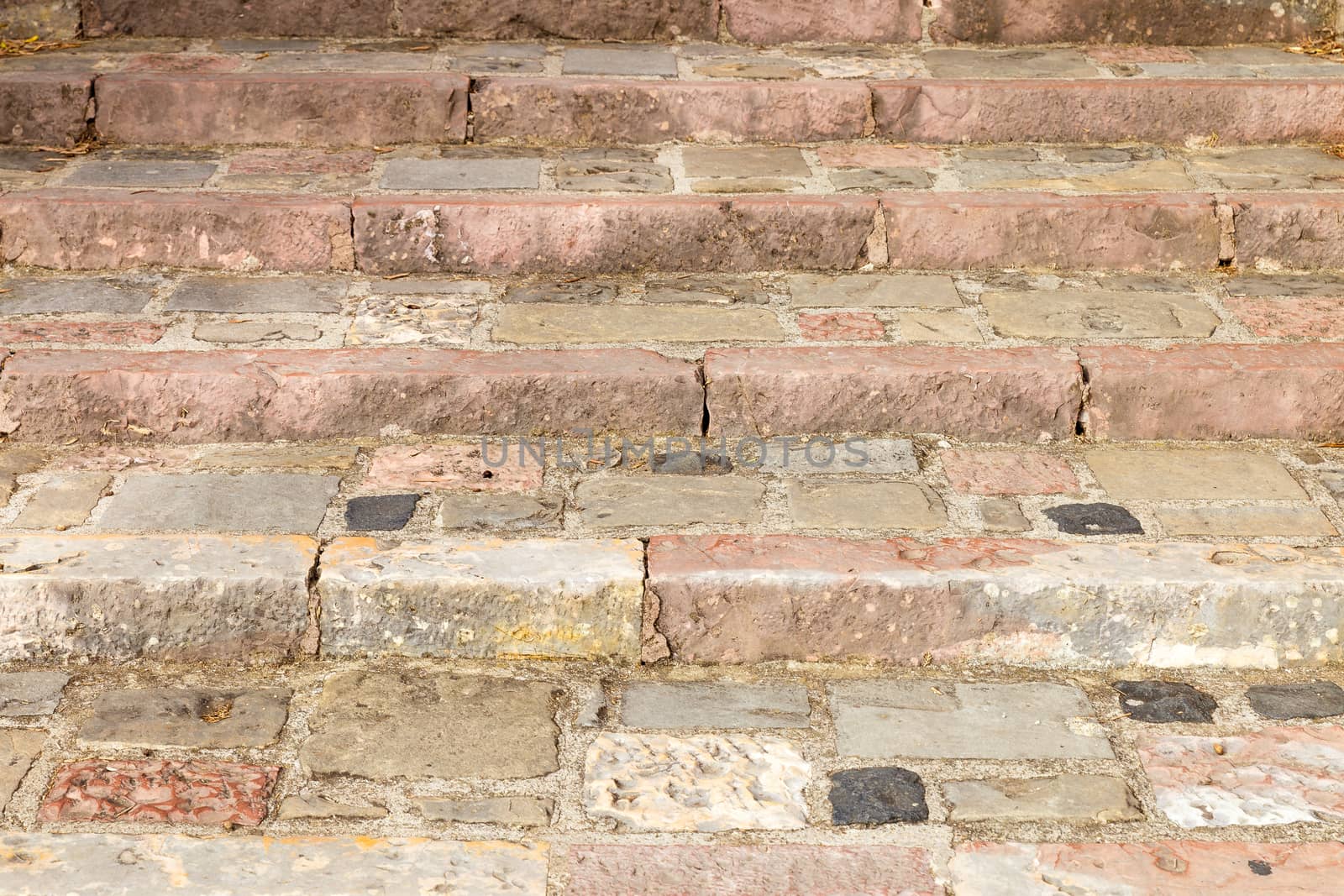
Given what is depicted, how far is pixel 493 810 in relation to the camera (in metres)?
2.25

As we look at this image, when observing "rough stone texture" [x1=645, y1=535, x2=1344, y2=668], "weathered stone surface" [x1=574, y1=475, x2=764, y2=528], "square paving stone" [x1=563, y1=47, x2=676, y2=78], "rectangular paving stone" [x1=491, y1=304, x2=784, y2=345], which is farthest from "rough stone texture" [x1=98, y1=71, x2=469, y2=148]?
"rough stone texture" [x1=645, y1=535, x2=1344, y2=668]

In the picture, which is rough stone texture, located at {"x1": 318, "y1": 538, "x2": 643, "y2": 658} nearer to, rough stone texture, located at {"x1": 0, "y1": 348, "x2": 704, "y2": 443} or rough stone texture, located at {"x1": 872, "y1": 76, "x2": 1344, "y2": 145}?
rough stone texture, located at {"x1": 0, "y1": 348, "x2": 704, "y2": 443}

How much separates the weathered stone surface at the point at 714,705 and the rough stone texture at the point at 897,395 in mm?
721

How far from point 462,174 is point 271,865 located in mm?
2122

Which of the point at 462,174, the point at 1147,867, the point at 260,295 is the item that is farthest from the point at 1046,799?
the point at 462,174

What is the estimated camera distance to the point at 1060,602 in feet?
8.54

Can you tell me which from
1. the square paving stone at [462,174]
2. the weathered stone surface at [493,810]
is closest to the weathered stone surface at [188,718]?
the weathered stone surface at [493,810]

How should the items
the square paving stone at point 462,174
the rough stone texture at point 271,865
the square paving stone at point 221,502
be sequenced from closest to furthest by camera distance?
the rough stone texture at point 271,865 < the square paving stone at point 221,502 < the square paving stone at point 462,174

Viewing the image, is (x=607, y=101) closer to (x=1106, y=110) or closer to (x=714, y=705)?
(x=1106, y=110)

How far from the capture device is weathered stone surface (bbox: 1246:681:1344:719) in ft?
8.20

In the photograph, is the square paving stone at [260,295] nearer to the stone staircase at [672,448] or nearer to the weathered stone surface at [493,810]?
the stone staircase at [672,448]

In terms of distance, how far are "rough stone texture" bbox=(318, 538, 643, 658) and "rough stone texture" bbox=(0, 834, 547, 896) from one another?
0.49 meters

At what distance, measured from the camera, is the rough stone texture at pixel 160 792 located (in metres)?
2.22

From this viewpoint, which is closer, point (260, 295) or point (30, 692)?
point (30, 692)
